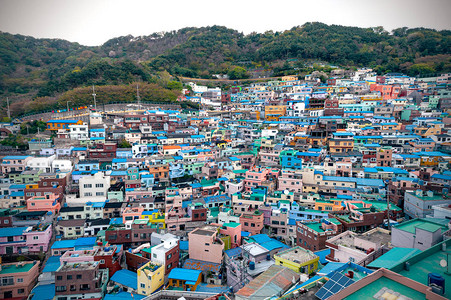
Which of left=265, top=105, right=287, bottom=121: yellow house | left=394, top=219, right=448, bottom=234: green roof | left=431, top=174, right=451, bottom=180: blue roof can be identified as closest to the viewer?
left=394, top=219, right=448, bottom=234: green roof

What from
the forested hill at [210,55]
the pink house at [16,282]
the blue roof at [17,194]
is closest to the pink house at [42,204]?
the blue roof at [17,194]

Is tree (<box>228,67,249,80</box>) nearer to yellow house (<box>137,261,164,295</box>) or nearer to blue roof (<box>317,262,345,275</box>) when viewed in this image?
yellow house (<box>137,261,164,295</box>)

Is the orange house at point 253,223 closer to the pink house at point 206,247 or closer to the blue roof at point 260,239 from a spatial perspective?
the blue roof at point 260,239

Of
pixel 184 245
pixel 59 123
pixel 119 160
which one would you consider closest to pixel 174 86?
pixel 59 123

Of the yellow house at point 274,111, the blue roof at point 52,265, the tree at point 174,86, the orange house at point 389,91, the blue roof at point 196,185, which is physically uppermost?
the tree at point 174,86

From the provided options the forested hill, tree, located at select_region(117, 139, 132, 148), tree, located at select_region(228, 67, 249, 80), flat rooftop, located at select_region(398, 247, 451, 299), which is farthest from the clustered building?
tree, located at select_region(228, 67, 249, 80)

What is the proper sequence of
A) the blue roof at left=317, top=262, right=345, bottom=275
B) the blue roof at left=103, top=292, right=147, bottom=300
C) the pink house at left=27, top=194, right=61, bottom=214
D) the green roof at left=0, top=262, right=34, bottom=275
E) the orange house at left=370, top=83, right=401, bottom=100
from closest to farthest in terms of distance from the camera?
the blue roof at left=317, top=262, right=345, bottom=275
the blue roof at left=103, top=292, right=147, bottom=300
the green roof at left=0, top=262, right=34, bottom=275
the pink house at left=27, top=194, right=61, bottom=214
the orange house at left=370, top=83, right=401, bottom=100

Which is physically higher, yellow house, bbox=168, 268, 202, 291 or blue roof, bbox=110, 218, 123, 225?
blue roof, bbox=110, 218, 123, 225

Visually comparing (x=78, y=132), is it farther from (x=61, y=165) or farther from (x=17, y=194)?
(x=17, y=194)
